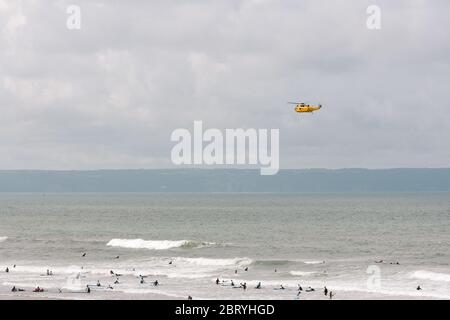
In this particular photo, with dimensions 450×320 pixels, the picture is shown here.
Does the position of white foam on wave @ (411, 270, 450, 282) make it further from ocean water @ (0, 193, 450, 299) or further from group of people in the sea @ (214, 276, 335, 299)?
group of people in the sea @ (214, 276, 335, 299)

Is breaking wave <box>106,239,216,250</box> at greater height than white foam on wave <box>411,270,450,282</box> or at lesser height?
greater

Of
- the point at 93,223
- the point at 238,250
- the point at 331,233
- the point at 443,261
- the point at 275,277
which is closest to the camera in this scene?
the point at 275,277

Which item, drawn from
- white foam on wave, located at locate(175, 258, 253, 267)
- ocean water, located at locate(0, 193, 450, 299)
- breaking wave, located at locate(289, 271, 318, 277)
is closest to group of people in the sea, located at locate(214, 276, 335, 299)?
ocean water, located at locate(0, 193, 450, 299)

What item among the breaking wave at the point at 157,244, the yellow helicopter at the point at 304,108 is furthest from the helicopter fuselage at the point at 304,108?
the breaking wave at the point at 157,244

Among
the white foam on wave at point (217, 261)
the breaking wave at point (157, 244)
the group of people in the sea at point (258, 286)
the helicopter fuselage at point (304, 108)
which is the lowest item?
the group of people in the sea at point (258, 286)

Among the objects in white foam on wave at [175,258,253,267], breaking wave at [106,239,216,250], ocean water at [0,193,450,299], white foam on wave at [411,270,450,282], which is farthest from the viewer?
breaking wave at [106,239,216,250]

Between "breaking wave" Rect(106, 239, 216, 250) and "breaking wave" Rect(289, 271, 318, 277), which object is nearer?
"breaking wave" Rect(289, 271, 318, 277)

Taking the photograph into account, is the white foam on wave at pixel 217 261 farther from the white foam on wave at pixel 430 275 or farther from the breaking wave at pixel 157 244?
the white foam on wave at pixel 430 275
